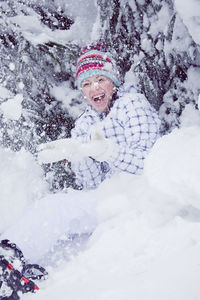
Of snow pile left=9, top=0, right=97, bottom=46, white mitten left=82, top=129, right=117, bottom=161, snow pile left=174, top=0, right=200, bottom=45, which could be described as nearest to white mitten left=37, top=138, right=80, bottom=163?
white mitten left=82, top=129, right=117, bottom=161

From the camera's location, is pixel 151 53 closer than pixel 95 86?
No

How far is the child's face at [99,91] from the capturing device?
313 cm

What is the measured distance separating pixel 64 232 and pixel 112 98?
1536mm

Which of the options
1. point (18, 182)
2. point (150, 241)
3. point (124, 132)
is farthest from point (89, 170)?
point (150, 241)

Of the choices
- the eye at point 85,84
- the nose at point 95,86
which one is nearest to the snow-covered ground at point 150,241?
the nose at point 95,86

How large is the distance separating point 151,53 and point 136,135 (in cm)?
132

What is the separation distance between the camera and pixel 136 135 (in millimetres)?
2842

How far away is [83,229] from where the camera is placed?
7.95ft

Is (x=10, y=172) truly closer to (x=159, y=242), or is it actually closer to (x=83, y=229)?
(x=83, y=229)

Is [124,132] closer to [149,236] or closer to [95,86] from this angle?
[95,86]

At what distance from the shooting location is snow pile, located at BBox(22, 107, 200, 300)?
1140mm

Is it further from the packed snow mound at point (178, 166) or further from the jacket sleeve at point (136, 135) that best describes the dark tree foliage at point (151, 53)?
the packed snow mound at point (178, 166)

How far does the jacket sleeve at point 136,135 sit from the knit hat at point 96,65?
46cm

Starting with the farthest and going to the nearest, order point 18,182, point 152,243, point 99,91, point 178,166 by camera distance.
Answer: point 18,182 < point 99,91 < point 178,166 < point 152,243
